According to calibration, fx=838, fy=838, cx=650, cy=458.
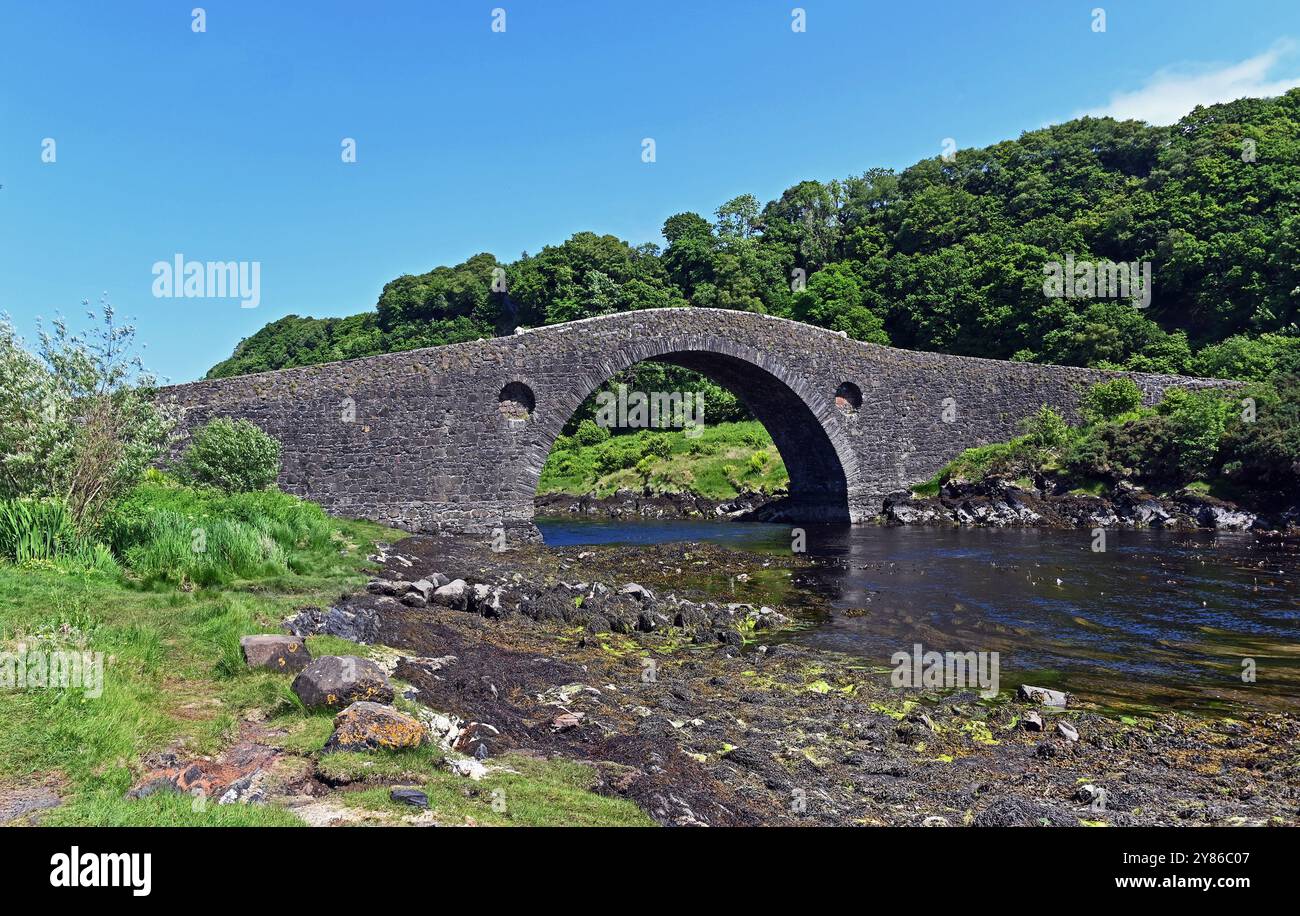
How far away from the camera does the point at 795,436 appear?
112ft

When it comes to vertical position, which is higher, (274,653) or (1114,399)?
(1114,399)

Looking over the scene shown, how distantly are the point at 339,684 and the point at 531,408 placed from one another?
19.9 m

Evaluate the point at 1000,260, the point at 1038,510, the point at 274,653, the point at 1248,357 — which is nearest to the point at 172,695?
the point at 274,653

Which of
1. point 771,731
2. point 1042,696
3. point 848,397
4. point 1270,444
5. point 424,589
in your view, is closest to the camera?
point 771,731

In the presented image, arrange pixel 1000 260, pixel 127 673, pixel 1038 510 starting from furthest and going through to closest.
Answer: pixel 1000 260, pixel 1038 510, pixel 127 673

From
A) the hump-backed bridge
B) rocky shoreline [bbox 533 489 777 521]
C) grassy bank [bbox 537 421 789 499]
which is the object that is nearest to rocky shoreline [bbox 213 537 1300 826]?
the hump-backed bridge

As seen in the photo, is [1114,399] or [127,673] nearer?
[127,673]

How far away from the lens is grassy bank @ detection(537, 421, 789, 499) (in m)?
41.1

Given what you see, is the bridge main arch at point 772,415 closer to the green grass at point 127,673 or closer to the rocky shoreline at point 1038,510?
the rocky shoreline at point 1038,510

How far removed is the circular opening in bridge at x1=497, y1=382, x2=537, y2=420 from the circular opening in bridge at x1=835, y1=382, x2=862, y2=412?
42.2 ft

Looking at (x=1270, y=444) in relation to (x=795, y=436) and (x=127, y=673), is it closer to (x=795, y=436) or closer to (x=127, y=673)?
(x=795, y=436)

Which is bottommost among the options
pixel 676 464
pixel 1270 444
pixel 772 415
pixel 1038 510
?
pixel 1038 510

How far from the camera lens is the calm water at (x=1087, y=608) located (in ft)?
33.0

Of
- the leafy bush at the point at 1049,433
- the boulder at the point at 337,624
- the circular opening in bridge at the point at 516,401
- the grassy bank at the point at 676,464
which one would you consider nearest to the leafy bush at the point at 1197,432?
the leafy bush at the point at 1049,433
